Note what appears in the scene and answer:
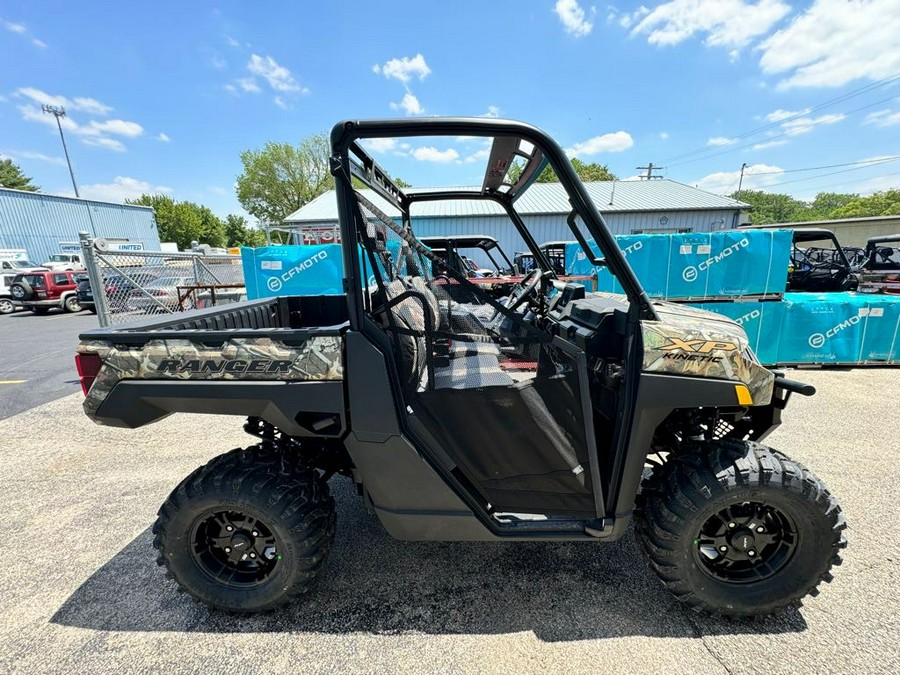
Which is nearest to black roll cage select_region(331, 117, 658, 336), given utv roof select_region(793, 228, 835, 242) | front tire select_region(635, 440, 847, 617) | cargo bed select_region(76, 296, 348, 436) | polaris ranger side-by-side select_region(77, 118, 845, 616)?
polaris ranger side-by-side select_region(77, 118, 845, 616)

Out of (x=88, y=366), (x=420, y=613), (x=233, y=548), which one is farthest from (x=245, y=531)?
(x=88, y=366)

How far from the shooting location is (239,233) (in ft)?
204

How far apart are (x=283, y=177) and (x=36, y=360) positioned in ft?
116

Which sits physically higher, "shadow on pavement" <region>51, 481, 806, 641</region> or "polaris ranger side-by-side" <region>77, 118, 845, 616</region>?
"polaris ranger side-by-side" <region>77, 118, 845, 616</region>

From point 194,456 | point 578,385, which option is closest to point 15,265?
point 194,456

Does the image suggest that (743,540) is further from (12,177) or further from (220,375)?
(12,177)

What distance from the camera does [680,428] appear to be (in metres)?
2.05

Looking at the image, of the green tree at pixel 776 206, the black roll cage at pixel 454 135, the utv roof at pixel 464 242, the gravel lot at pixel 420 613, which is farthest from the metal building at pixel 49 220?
the green tree at pixel 776 206

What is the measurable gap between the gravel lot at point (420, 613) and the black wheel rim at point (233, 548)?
192 mm

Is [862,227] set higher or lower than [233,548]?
higher

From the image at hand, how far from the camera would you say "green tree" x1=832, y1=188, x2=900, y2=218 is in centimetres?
5228

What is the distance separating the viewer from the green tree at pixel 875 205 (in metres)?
52.3

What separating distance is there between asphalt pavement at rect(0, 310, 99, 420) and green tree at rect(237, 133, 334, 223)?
27793 mm

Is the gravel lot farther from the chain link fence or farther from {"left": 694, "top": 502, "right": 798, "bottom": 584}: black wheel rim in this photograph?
the chain link fence
